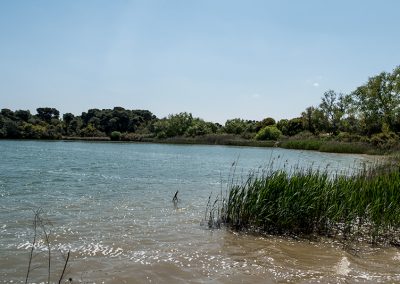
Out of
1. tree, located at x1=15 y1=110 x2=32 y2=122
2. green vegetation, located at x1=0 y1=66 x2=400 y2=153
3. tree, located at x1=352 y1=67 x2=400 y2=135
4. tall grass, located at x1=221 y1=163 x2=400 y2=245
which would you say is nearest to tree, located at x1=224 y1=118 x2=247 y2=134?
green vegetation, located at x1=0 y1=66 x2=400 y2=153

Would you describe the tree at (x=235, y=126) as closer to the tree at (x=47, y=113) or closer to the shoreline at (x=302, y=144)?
the shoreline at (x=302, y=144)

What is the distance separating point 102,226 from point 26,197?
4.97m

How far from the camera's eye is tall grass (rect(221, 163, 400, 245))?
29.3ft

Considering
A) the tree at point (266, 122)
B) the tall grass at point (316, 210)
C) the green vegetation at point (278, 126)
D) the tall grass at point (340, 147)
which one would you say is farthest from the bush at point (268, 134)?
the tall grass at point (316, 210)

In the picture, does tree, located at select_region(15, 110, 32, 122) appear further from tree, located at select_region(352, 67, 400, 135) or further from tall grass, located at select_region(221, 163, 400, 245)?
tall grass, located at select_region(221, 163, 400, 245)

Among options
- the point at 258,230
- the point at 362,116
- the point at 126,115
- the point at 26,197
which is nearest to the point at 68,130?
the point at 126,115

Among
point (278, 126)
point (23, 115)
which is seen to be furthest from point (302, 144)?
point (23, 115)

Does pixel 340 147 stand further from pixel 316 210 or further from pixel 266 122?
pixel 266 122

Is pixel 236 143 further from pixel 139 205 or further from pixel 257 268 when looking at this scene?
pixel 257 268

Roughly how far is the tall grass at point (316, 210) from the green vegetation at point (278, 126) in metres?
23.4

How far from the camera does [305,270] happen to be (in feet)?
22.2

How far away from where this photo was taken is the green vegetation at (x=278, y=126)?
51969mm

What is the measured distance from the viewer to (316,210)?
9.16 metres

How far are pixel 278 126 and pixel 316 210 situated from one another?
241 feet
